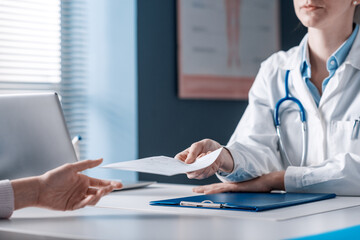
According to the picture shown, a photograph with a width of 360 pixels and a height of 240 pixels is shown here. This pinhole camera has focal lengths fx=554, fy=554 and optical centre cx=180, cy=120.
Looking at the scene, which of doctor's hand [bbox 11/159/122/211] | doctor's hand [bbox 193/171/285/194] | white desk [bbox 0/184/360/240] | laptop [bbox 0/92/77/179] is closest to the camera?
white desk [bbox 0/184/360/240]

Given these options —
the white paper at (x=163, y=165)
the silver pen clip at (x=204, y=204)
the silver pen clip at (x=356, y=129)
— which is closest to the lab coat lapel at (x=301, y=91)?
the silver pen clip at (x=356, y=129)

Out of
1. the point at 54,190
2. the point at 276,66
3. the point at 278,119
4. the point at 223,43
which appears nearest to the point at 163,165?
the point at 54,190

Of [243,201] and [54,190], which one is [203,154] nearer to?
[243,201]

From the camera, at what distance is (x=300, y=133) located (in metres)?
1.83

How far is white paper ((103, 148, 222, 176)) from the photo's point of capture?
1.20 meters

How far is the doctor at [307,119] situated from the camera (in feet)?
5.21

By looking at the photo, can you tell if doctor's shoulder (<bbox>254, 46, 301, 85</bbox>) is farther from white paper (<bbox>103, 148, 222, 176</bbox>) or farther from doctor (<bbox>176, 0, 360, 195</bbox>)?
white paper (<bbox>103, 148, 222, 176</bbox>)

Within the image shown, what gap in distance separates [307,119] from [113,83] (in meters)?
1.53

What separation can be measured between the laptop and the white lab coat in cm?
50

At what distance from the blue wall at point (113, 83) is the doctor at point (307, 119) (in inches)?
49.6

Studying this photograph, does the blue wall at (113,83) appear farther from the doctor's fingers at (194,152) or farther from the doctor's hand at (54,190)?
the doctor's hand at (54,190)

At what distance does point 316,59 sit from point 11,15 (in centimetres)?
173

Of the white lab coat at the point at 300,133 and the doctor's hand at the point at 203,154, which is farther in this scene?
the white lab coat at the point at 300,133

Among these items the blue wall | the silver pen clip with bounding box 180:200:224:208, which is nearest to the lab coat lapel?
the silver pen clip with bounding box 180:200:224:208
